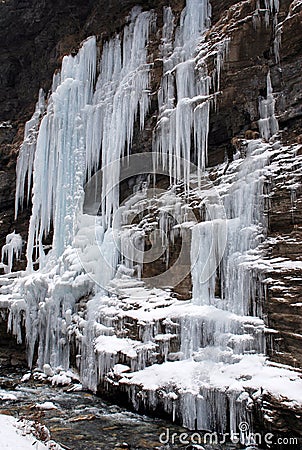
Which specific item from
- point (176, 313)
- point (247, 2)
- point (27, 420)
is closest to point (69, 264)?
point (176, 313)

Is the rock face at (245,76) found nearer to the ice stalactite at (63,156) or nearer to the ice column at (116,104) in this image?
the ice column at (116,104)

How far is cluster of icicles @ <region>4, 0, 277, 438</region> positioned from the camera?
1002cm

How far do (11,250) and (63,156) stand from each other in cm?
506

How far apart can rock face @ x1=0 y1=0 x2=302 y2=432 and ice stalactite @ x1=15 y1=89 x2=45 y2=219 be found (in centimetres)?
77

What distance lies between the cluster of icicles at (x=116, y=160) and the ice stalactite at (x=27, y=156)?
0.16 ft

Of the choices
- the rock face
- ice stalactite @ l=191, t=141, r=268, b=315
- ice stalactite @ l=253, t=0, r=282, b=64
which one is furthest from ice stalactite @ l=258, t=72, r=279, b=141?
ice stalactite @ l=253, t=0, r=282, b=64

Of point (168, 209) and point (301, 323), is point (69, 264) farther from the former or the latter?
point (301, 323)

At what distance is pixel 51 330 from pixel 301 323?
8.04 metres

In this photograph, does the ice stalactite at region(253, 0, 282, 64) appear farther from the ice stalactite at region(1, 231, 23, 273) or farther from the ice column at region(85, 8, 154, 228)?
the ice stalactite at region(1, 231, 23, 273)

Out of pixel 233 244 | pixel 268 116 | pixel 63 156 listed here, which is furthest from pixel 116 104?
pixel 233 244

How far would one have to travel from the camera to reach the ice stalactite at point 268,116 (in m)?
10.5

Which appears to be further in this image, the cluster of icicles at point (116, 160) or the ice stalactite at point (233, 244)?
the cluster of icicles at point (116, 160)

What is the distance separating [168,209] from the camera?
1234 cm

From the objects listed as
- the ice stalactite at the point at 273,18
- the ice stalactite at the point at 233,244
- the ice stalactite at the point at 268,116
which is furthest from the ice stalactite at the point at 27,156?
the ice stalactite at the point at 273,18
